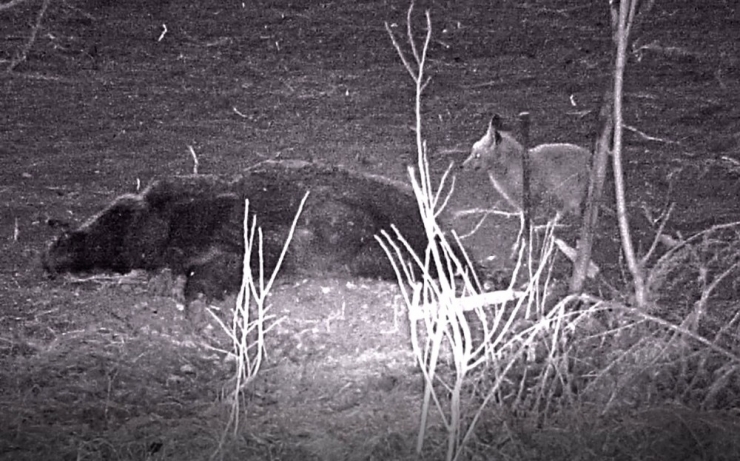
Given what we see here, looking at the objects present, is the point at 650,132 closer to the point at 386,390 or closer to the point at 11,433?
the point at 386,390

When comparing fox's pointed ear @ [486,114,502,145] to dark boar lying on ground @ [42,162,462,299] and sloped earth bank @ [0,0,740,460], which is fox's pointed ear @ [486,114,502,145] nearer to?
sloped earth bank @ [0,0,740,460]

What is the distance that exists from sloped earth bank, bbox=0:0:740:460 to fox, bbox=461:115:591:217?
0.03m

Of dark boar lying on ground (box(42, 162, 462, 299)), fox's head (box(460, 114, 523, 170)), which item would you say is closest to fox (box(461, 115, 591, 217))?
fox's head (box(460, 114, 523, 170))

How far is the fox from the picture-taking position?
2373mm

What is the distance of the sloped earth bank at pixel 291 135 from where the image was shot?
2314 millimetres

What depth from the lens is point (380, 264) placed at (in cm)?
240

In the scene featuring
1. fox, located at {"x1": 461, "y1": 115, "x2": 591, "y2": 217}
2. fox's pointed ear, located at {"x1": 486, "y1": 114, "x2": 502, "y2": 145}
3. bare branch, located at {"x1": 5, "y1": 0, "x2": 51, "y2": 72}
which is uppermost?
bare branch, located at {"x1": 5, "y1": 0, "x2": 51, "y2": 72}

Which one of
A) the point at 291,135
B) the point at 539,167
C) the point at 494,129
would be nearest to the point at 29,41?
the point at 291,135

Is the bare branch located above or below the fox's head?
above

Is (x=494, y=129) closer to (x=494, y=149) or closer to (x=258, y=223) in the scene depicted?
(x=494, y=149)

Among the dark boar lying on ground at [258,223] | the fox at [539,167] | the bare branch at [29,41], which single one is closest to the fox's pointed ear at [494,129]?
the fox at [539,167]

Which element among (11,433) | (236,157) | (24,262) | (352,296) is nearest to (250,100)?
(236,157)

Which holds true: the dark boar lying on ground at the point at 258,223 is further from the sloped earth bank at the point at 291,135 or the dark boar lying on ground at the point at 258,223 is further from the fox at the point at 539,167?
the fox at the point at 539,167

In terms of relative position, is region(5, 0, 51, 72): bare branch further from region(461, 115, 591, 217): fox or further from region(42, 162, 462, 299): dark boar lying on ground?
region(461, 115, 591, 217): fox
